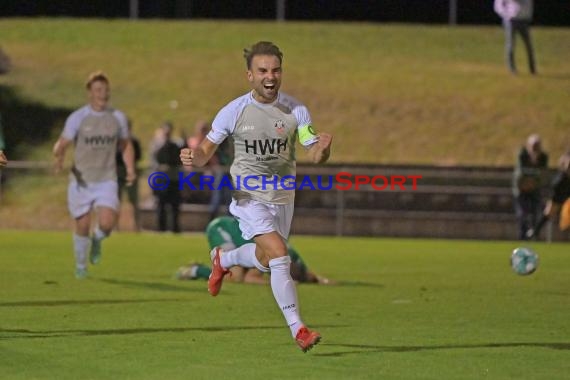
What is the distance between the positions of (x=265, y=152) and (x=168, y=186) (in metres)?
18.4

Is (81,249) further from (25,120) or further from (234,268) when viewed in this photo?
(25,120)

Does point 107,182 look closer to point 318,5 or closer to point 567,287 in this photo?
point 567,287

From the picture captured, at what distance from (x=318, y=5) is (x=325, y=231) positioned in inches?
733

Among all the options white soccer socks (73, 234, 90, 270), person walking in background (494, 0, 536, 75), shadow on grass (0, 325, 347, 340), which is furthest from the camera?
person walking in background (494, 0, 536, 75)

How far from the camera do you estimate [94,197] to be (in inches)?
675

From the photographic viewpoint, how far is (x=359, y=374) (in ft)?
30.2

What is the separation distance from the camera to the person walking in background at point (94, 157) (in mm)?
16875

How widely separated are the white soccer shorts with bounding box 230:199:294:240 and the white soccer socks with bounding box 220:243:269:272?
0.46m

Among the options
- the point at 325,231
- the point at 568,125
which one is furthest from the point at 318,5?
the point at 325,231

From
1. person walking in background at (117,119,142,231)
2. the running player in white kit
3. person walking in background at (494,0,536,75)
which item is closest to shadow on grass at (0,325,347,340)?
the running player in white kit

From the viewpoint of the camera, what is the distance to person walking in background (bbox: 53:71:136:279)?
664 inches

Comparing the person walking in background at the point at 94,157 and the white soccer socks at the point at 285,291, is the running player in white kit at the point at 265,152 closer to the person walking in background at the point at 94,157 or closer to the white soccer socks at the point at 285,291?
the white soccer socks at the point at 285,291

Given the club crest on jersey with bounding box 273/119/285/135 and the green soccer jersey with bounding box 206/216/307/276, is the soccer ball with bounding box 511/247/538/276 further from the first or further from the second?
the club crest on jersey with bounding box 273/119/285/135

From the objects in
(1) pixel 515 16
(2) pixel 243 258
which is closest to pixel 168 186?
(1) pixel 515 16
